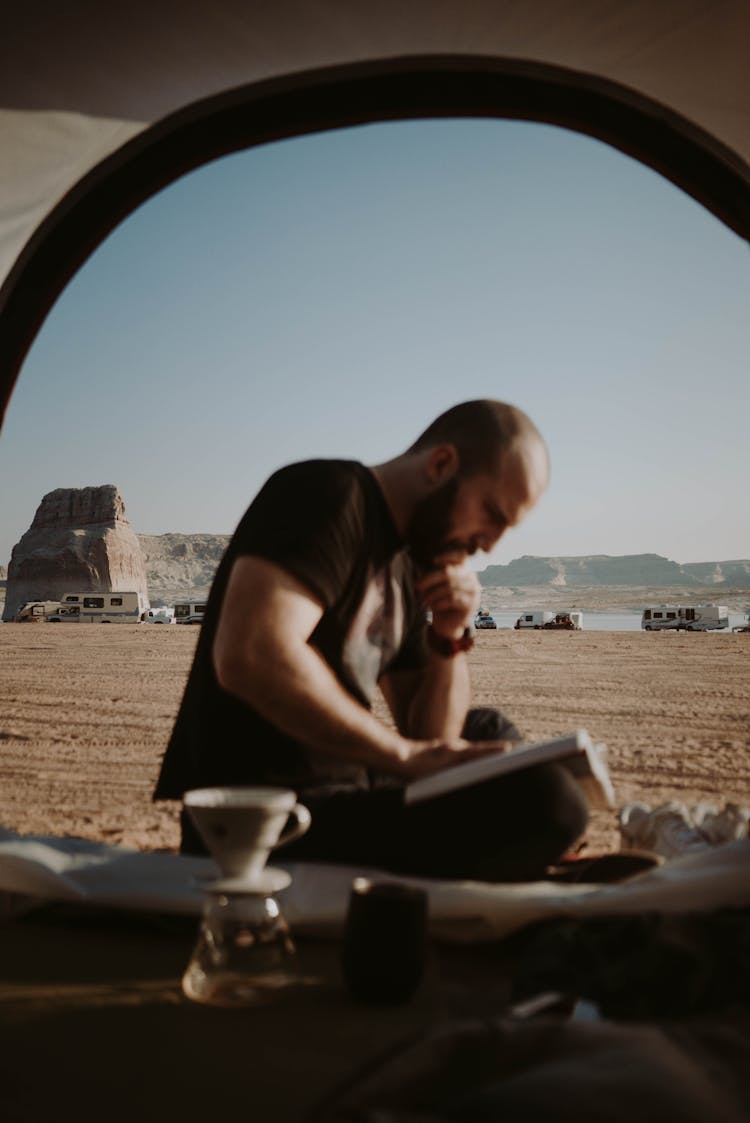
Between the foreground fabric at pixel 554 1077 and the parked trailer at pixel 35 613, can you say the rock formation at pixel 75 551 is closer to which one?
Result: the parked trailer at pixel 35 613

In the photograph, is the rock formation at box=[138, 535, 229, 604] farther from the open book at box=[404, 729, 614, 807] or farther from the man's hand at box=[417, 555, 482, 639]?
the open book at box=[404, 729, 614, 807]

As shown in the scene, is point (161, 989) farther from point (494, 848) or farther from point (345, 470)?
point (345, 470)

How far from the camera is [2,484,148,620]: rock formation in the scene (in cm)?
5284

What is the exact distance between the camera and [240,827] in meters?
1.17

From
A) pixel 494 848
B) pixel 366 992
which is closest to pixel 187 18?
pixel 494 848

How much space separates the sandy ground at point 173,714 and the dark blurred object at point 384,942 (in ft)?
7.54

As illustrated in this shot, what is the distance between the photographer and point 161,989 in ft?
4.75

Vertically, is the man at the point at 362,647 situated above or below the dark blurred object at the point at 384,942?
above

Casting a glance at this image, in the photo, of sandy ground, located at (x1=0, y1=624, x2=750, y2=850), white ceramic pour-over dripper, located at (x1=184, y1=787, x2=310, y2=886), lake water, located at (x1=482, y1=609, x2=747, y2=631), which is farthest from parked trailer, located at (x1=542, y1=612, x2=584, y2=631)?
white ceramic pour-over dripper, located at (x1=184, y1=787, x2=310, y2=886)

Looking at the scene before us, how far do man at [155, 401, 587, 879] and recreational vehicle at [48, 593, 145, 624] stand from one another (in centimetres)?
2764

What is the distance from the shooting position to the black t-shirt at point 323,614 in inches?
67.1

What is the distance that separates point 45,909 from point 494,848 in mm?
895

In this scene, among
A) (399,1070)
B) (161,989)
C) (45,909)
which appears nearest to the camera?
(399,1070)

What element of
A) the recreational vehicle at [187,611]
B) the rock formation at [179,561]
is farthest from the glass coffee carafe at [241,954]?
the rock formation at [179,561]
